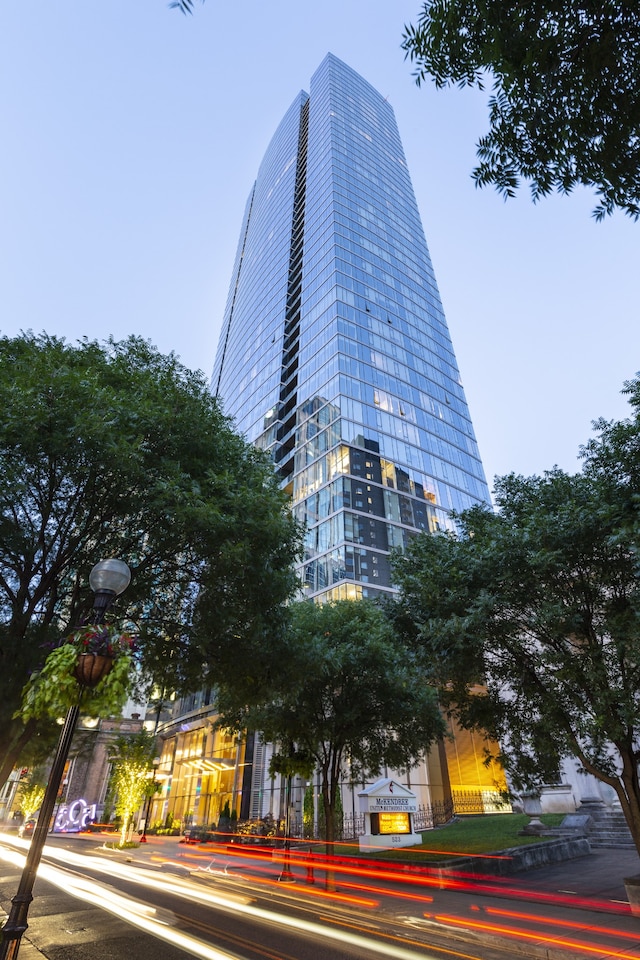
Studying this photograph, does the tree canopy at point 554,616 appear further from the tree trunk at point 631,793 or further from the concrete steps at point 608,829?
the concrete steps at point 608,829

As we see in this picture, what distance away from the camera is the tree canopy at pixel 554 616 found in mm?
10422

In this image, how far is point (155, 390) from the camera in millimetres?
12109

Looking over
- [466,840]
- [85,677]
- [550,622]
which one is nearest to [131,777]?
[466,840]

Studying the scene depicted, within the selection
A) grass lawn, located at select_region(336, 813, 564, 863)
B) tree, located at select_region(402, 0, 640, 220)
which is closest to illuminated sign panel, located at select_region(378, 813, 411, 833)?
grass lawn, located at select_region(336, 813, 564, 863)

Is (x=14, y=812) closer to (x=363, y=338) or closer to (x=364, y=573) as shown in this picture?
(x=364, y=573)

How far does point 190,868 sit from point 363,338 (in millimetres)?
56516

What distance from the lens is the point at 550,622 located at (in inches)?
450

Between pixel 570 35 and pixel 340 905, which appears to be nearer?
pixel 570 35

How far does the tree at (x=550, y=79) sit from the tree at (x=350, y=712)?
49.7 feet

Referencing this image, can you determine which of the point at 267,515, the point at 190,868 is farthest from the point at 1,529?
the point at 190,868

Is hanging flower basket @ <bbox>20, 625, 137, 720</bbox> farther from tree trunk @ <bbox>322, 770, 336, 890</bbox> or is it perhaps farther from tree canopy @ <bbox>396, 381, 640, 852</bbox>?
tree trunk @ <bbox>322, 770, 336, 890</bbox>

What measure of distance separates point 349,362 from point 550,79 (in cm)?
5580

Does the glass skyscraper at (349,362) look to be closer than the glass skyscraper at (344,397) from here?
No

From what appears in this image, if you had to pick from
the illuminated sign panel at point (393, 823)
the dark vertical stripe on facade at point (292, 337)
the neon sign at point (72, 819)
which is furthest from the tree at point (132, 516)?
the neon sign at point (72, 819)
